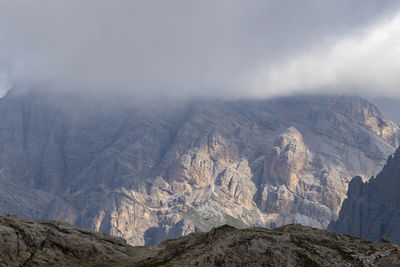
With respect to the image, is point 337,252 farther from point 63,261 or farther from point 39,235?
point 39,235

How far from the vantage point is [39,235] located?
145 meters

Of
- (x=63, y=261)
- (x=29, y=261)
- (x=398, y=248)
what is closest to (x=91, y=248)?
(x=63, y=261)

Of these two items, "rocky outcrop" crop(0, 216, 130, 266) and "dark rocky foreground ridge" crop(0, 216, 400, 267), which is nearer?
"dark rocky foreground ridge" crop(0, 216, 400, 267)

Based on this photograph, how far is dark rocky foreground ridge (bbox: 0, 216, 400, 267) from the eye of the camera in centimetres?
10550

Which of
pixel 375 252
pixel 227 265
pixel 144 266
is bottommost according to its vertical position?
pixel 144 266

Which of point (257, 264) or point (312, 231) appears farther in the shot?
point (312, 231)

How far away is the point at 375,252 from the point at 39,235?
92.1m

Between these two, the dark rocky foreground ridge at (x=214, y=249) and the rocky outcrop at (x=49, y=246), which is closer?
the dark rocky foreground ridge at (x=214, y=249)

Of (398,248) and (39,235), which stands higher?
(398,248)

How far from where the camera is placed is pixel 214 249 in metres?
108

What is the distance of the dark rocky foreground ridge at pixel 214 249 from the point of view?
10550cm

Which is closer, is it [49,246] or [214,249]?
[214,249]

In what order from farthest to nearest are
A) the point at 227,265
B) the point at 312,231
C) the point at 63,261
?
the point at 63,261, the point at 312,231, the point at 227,265

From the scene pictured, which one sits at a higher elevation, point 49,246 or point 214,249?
point 214,249
